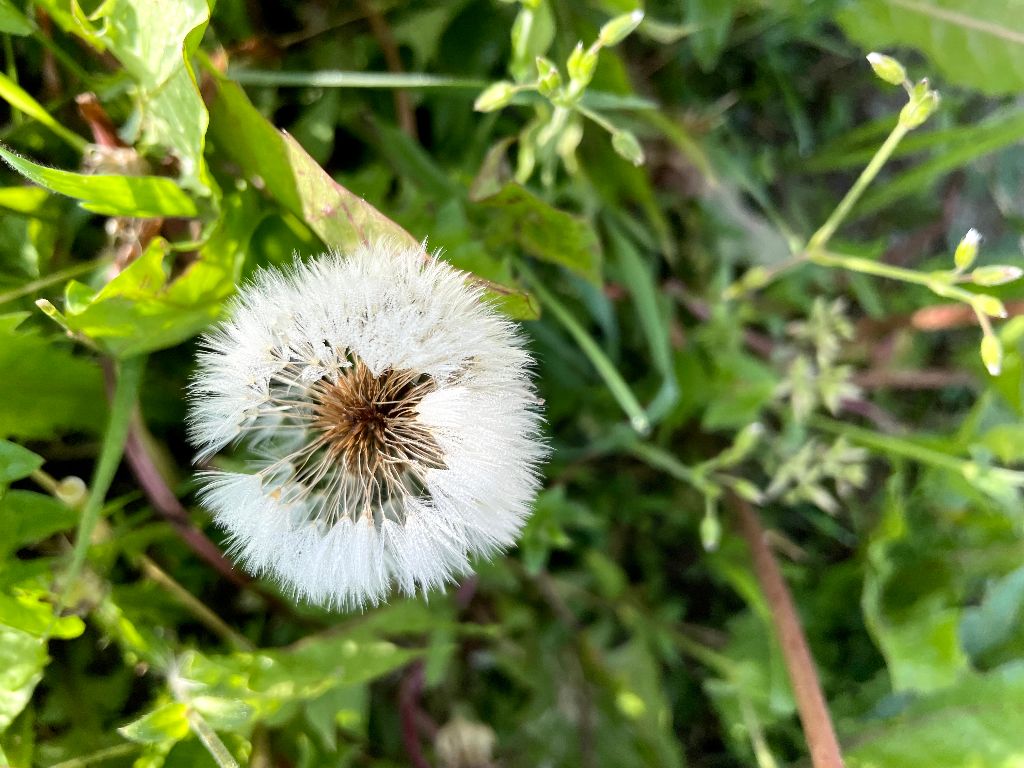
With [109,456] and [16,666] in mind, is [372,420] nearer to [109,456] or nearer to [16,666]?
[109,456]

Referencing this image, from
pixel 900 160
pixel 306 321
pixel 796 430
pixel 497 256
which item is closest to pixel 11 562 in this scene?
pixel 306 321

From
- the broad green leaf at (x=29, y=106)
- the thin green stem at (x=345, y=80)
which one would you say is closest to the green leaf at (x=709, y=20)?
the thin green stem at (x=345, y=80)

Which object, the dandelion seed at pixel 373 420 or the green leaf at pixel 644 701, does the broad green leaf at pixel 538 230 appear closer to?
the dandelion seed at pixel 373 420

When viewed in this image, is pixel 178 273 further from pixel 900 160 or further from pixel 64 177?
pixel 900 160

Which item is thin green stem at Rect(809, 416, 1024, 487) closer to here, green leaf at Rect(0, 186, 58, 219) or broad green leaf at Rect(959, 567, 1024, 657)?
broad green leaf at Rect(959, 567, 1024, 657)

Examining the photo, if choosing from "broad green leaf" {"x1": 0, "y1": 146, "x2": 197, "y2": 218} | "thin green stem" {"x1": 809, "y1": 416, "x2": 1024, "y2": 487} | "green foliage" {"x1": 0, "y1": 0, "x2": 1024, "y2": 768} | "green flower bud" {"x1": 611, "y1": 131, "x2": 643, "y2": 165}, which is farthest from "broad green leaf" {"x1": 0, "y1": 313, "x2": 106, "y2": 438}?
"thin green stem" {"x1": 809, "y1": 416, "x2": 1024, "y2": 487}

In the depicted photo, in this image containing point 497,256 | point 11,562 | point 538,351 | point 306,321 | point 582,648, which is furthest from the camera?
point 582,648

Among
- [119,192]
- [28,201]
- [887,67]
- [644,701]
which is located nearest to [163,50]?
[119,192]
